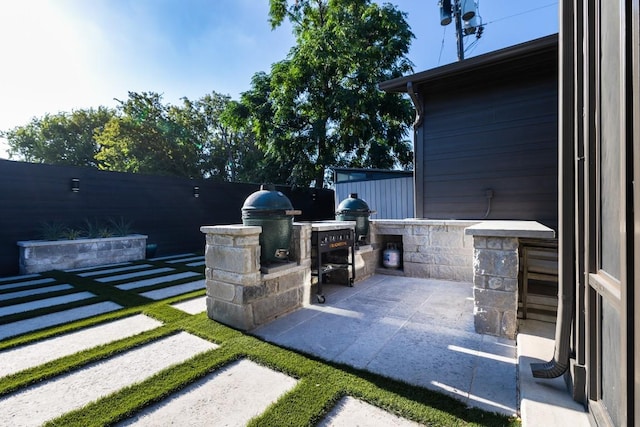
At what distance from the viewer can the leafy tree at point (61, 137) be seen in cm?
1942

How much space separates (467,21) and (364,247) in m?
5.26

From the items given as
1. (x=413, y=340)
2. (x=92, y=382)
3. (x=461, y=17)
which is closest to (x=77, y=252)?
(x=92, y=382)

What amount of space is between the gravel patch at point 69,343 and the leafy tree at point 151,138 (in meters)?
16.7

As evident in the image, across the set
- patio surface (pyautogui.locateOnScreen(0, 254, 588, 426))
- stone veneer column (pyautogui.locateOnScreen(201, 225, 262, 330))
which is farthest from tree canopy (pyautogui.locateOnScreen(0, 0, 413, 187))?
stone veneer column (pyautogui.locateOnScreen(201, 225, 262, 330))

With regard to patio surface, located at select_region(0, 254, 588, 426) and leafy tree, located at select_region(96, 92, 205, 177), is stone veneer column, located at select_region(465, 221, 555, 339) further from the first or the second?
leafy tree, located at select_region(96, 92, 205, 177)

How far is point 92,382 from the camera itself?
1.97 metres

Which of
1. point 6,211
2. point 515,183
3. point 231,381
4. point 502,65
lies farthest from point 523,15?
point 6,211

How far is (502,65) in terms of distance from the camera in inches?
180

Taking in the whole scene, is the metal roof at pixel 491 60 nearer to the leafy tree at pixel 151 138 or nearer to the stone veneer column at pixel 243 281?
the stone veneer column at pixel 243 281

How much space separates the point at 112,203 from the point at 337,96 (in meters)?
7.98

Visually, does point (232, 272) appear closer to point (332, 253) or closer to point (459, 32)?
point (332, 253)

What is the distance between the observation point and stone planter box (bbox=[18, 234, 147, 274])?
5535 millimetres

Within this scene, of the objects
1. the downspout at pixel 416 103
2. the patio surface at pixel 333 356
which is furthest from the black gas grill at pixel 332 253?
the downspout at pixel 416 103

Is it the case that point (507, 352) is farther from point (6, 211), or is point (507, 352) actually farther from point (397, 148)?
point (397, 148)
